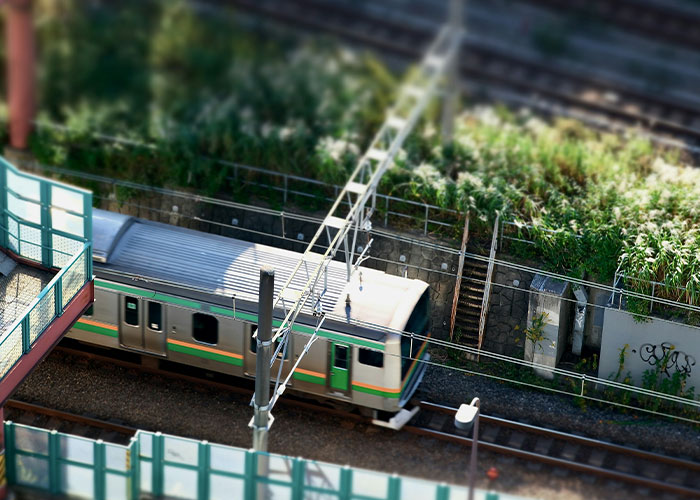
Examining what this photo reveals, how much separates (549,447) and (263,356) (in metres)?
7.57

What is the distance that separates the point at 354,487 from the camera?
21.7 meters

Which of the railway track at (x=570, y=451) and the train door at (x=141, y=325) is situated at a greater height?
the train door at (x=141, y=325)

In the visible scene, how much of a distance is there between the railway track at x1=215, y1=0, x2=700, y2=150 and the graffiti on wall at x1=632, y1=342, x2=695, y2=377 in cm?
702

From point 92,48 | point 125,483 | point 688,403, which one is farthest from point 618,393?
point 92,48

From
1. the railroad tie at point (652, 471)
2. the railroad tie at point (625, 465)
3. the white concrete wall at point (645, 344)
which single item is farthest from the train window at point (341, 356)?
the railroad tie at point (652, 471)

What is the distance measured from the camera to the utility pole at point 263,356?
20.8 metres

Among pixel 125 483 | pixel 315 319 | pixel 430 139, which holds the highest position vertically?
pixel 430 139

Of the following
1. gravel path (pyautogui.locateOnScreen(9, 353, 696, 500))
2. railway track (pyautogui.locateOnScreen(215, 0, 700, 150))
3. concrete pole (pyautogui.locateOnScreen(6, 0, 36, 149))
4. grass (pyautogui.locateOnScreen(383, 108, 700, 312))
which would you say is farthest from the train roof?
railway track (pyautogui.locateOnScreen(215, 0, 700, 150))

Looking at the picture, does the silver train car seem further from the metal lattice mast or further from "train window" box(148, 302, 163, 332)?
the metal lattice mast

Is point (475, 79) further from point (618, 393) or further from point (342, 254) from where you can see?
point (618, 393)

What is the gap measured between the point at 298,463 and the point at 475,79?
18029 mm

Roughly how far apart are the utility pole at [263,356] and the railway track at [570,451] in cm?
510

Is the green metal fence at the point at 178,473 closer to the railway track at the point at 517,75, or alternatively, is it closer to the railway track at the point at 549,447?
the railway track at the point at 549,447

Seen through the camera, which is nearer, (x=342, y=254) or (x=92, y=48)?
(x=342, y=254)
